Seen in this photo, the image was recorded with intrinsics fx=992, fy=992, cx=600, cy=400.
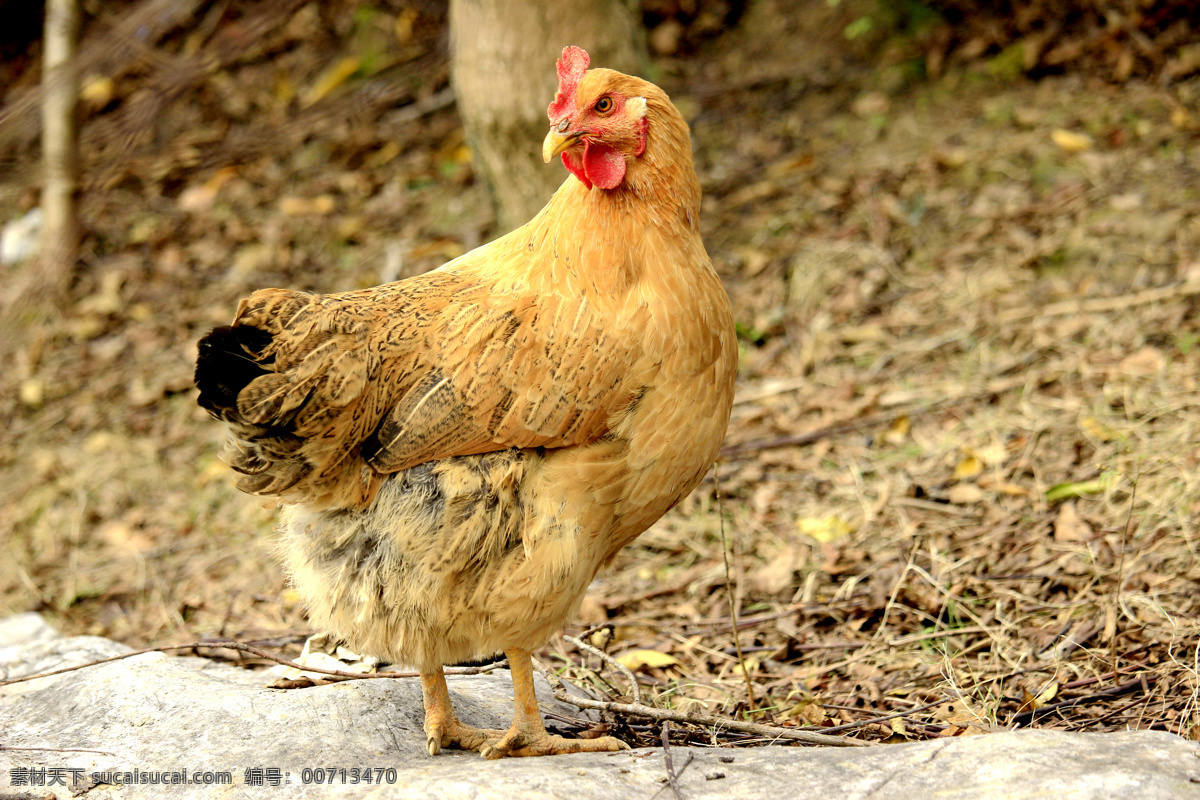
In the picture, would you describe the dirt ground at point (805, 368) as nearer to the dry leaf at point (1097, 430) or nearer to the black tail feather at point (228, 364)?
the dry leaf at point (1097, 430)

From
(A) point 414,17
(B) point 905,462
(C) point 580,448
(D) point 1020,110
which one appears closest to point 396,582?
(C) point 580,448

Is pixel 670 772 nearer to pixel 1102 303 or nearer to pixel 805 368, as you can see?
pixel 805 368

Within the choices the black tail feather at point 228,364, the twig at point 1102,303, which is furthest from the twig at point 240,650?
the twig at point 1102,303

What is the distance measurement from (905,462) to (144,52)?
3558mm

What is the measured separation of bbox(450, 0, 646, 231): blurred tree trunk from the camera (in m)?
5.16

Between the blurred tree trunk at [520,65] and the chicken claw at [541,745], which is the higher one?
the blurred tree trunk at [520,65]

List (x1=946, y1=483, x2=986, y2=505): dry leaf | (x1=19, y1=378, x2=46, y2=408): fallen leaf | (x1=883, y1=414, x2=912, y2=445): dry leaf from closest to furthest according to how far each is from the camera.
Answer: (x1=946, y1=483, x2=986, y2=505): dry leaf → (x1=883, y1=414, x2=912, y2=445): dry leaf → (x1=19, y1=378, x2=46, y2=408): fallen leaf

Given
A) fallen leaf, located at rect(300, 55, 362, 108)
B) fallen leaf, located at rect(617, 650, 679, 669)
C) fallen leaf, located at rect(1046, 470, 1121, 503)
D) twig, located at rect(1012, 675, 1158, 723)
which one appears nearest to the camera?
twig, located at rect(1012, 675, 1158, 723)

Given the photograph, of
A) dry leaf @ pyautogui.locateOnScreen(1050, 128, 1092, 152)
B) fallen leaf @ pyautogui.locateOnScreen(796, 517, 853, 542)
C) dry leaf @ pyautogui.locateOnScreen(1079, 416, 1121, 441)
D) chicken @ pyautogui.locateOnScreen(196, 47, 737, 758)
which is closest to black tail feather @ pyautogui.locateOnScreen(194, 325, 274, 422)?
chicken @ pyautogui.locateOnScreen(196, 47, 737, 758)

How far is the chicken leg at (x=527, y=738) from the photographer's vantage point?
115 inches

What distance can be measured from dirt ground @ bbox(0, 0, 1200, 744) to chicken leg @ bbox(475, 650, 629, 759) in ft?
0.60

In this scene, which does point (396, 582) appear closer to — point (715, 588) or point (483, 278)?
point (483, 278)

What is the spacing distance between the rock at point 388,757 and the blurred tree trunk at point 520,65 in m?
3.04

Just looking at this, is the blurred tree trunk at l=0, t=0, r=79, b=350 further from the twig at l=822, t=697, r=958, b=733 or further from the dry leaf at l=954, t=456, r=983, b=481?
the dry leaf at l=954, t=456, r=983, b=481
